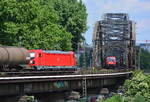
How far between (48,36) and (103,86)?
45.9 ft

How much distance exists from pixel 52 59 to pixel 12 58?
15136 mm

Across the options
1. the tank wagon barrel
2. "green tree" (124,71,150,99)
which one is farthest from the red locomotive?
"green tree" (124,71,150,99)

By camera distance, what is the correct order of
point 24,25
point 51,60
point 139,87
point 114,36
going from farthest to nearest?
point 114,36
point 24,25
point 139,87
point 51,60

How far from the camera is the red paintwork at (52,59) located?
5872 centimetres

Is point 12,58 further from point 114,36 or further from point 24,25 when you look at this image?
point 114,36

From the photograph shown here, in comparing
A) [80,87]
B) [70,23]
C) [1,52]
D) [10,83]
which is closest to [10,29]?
[80,87]

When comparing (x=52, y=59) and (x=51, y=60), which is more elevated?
(x=52, y=59)

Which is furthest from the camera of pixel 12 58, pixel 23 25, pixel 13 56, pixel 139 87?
pixel 23 25

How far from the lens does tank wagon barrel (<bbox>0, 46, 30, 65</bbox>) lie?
1804 inches

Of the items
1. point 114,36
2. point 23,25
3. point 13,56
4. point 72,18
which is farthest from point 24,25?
point 114,36

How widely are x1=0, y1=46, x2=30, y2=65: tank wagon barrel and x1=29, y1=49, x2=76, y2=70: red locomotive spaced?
695 centimetres

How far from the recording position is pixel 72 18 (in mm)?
100875

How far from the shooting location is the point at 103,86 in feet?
230

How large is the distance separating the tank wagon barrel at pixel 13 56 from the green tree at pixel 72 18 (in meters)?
49.8
